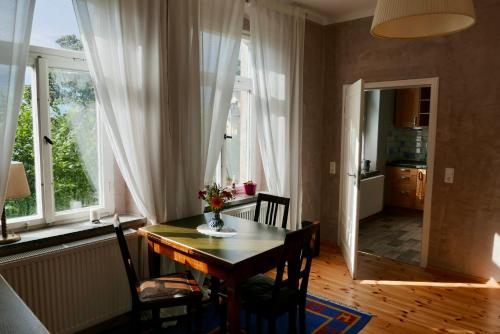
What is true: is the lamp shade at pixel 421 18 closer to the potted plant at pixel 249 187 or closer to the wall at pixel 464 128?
the wall at pixel 464 128

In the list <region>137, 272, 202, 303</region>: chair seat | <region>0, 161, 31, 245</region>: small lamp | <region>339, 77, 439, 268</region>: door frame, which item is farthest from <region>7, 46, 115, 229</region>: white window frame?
<region>339, 77, 439, 268</region>: door frame

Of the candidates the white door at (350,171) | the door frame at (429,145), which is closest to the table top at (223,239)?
the white door at (350,171)

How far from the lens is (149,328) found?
8.57 ft

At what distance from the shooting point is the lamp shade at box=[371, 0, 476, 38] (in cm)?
139

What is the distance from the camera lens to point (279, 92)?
3.71 metres

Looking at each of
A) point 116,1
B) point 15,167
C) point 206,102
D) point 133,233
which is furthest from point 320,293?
point 116,1

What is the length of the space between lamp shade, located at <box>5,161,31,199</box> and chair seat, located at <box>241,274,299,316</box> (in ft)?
4.81

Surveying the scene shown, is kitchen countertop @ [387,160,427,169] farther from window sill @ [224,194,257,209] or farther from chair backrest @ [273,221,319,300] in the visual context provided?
chair backrest @ [273,221,319,300]

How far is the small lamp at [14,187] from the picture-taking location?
2045 mm

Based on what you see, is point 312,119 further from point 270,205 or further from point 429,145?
point 270,205

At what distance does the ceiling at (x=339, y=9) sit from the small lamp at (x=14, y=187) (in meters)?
2.98

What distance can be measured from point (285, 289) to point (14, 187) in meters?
1.74

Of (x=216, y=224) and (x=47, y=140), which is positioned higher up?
(x=47, y=140)

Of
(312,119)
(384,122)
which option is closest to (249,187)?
(312,119)
